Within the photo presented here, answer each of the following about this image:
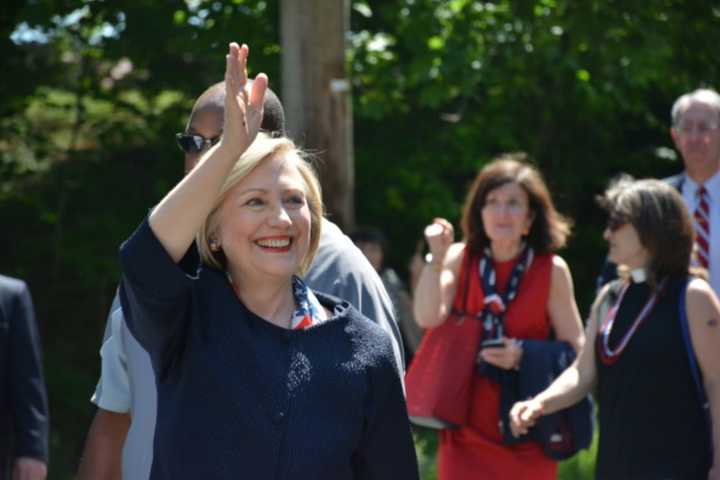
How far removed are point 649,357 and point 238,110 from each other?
272 centimetres

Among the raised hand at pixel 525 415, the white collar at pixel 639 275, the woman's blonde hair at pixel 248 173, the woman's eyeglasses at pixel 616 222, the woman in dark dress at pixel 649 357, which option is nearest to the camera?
the woman's blonde hair at pixel 248 173

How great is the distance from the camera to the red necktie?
Answer: 6.28m

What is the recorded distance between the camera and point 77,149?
11484mm

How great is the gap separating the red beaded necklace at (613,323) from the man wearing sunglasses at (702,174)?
1.16m

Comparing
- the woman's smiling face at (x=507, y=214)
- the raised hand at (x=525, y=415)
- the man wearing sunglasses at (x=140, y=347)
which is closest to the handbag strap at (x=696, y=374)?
the raised hand at (x=525, y=415)

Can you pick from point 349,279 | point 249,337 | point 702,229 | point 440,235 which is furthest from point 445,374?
point 249,337

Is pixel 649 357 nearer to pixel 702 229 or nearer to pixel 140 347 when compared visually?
pixel 702 229

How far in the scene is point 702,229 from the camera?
249 inches

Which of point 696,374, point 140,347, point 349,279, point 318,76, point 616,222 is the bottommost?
point 696,374

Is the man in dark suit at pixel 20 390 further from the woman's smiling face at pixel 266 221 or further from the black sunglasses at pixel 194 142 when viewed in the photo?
the woman's smiling face at pixel 266 221

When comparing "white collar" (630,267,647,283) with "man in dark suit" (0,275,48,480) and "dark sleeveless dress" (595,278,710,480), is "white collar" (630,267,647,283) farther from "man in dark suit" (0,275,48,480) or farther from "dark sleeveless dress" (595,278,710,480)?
"man in dark suit" (0,275,48,480)

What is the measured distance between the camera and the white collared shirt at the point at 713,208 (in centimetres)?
625

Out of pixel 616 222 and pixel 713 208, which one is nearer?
pixel 616 222

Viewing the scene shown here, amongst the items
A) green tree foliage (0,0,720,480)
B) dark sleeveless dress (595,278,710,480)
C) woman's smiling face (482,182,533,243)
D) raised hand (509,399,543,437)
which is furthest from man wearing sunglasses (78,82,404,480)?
green tree foliage (0,0,720,480)
